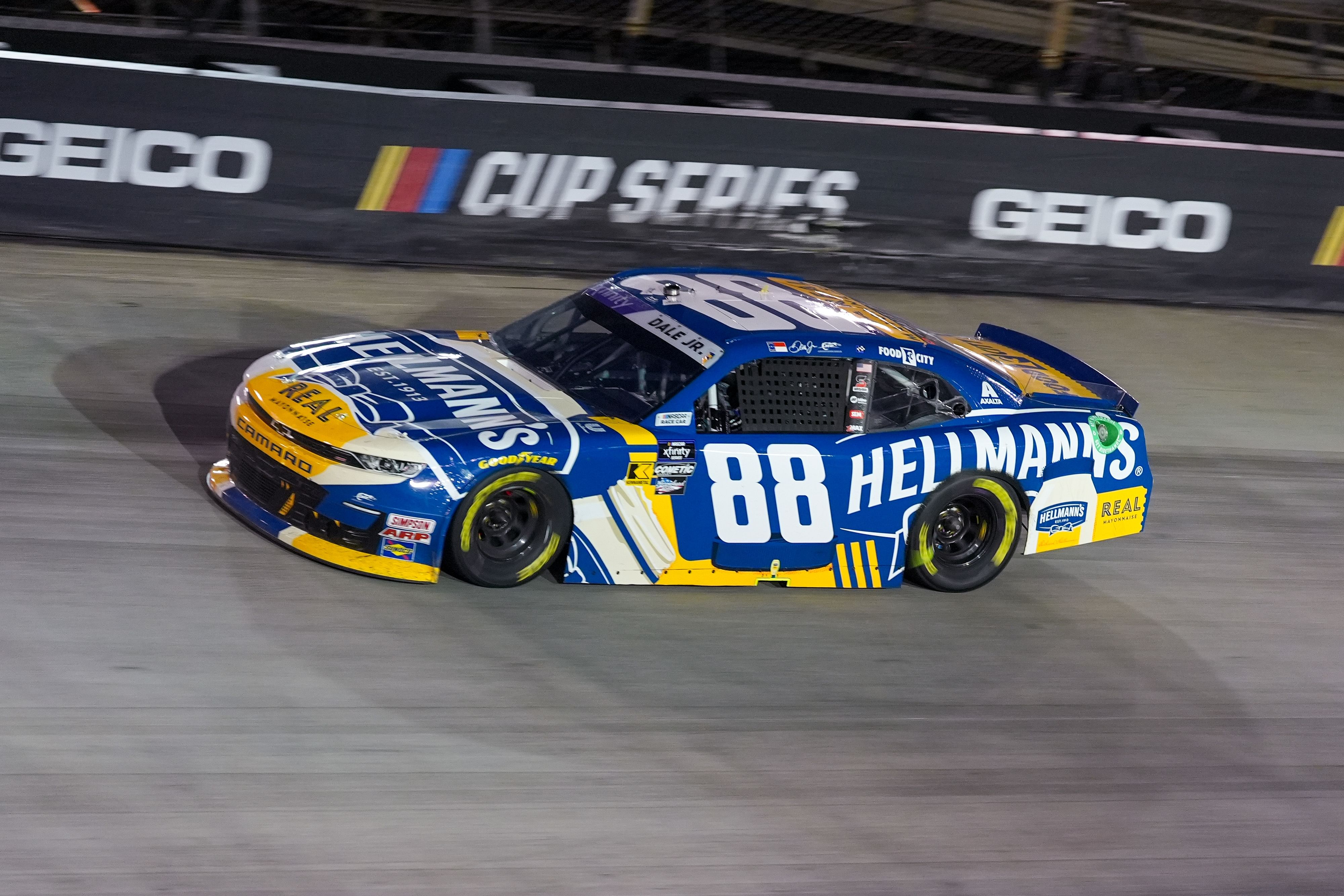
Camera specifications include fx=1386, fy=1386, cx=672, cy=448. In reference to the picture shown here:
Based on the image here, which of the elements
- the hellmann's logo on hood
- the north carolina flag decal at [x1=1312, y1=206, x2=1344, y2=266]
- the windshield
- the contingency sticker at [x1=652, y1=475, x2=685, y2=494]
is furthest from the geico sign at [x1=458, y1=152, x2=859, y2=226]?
the contingency sticker at [x1=652, y1=475, x2=685, y2=494]

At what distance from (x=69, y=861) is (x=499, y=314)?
21.6ft

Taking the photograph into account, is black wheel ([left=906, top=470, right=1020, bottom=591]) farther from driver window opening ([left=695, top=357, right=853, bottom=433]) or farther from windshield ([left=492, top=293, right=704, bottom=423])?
windshield ([left=492, top=293, right=704, bottom=423])

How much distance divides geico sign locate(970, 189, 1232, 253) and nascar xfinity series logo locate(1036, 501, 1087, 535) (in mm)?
5068

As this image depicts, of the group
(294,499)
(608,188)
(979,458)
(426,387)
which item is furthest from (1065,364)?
(294,499)

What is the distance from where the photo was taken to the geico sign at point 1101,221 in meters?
11.8

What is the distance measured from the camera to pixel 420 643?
571 centimetres

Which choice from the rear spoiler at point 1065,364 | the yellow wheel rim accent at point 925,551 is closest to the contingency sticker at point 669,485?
the yellow wheel rim accent at point 925,551

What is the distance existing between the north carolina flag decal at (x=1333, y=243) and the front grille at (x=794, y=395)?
7.80 metres

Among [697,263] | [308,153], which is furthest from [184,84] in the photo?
[697,263]

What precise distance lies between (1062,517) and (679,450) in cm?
227

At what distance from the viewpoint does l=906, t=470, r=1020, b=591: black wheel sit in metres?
6.85

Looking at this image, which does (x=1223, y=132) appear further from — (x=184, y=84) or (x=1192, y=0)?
(x=184, y=84)

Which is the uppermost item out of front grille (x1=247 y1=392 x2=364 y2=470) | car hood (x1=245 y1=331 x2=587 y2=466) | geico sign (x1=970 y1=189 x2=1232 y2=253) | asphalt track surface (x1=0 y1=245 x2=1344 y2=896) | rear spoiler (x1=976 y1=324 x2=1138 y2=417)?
geico sign (x1=970 y1=189 x2=1232 y2=253)

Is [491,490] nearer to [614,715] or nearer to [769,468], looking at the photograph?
[614,715]
